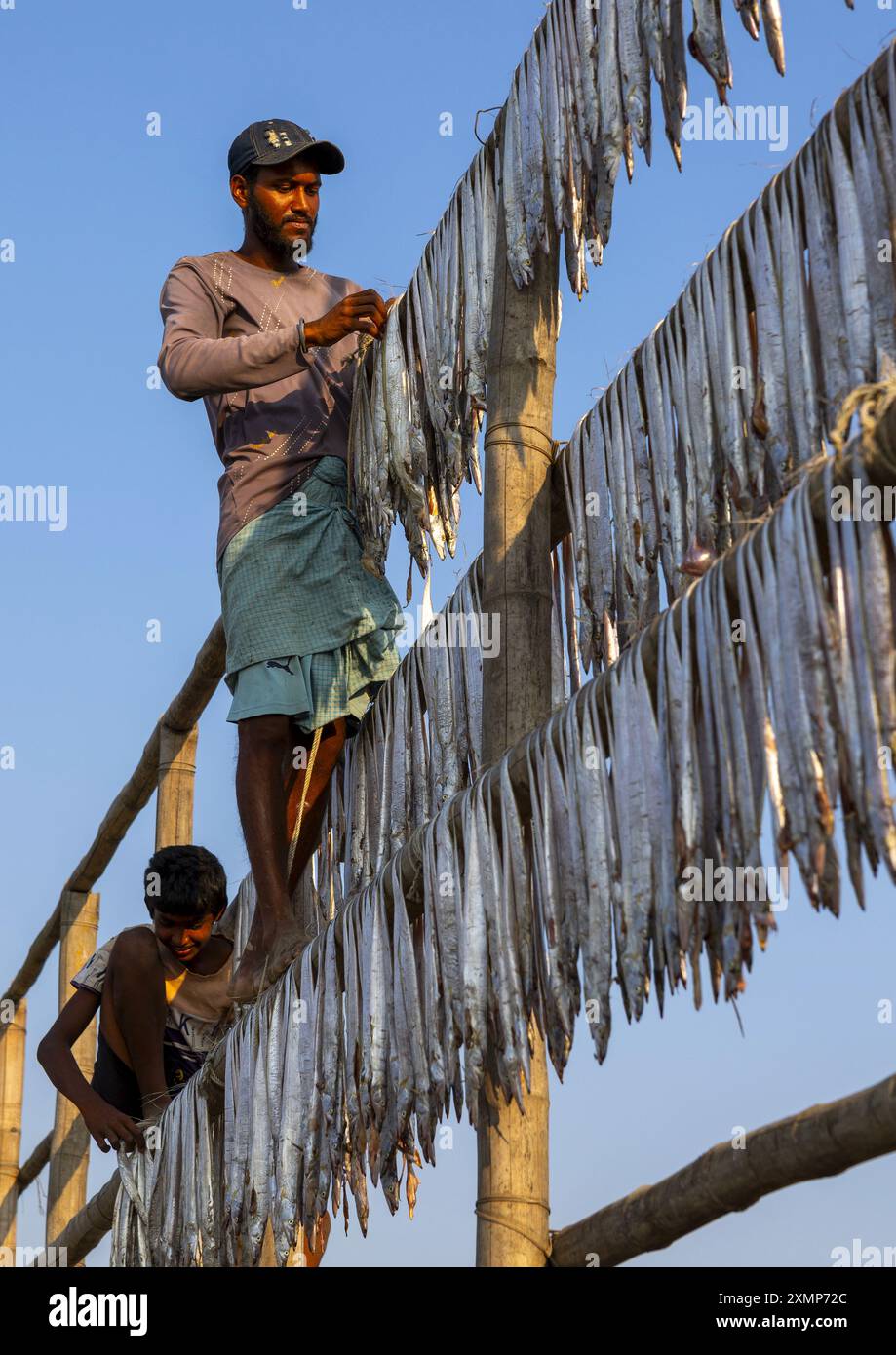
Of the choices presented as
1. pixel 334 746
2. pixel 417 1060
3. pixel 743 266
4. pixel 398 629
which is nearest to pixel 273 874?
pixel 334 746

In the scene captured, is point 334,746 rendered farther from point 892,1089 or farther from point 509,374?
point 892,1089

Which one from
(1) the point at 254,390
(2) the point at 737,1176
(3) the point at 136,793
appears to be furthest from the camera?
(3) the point at 136,793

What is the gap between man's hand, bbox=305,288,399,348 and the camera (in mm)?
3934

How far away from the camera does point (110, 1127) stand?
4371 mm

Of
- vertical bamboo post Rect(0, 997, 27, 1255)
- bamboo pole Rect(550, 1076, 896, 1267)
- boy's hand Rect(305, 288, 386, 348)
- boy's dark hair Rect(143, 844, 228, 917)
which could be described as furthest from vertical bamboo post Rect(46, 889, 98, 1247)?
bamboo pole Rect(550, 1076, 896, 1267)

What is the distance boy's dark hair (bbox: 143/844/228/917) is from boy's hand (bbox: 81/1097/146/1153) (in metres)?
0.55

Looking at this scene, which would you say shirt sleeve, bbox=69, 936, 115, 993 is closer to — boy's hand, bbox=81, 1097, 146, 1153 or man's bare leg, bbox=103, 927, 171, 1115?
man's bare leg, bbox=103, 927, 171, 1115

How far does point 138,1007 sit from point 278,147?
2.11 m

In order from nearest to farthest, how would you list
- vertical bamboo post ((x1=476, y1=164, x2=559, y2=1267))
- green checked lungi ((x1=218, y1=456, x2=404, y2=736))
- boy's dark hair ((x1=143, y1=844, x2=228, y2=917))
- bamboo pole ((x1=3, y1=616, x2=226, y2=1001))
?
vertical bamboo post ((x1=476, y1=164, x2=559, y2=1267)), green checked lungi ((x1=218, y1=456, x2=404, y2=736)), boy's dark hair ((x1=143, y1=844, x2=228, y2=917)), bamboo pole ((x1=3, y1=616, x2=226, y2=1001))

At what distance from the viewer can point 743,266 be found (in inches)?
111

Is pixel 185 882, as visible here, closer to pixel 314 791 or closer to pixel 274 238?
pixel 314 791

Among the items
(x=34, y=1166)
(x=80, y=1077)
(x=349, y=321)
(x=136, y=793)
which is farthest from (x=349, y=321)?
(x=34, y=1166)

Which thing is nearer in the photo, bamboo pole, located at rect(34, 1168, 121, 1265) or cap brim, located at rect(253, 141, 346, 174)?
cap brim, located at rect(253, 141, 346, 174)

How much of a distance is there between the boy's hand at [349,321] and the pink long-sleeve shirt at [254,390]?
99 mm
